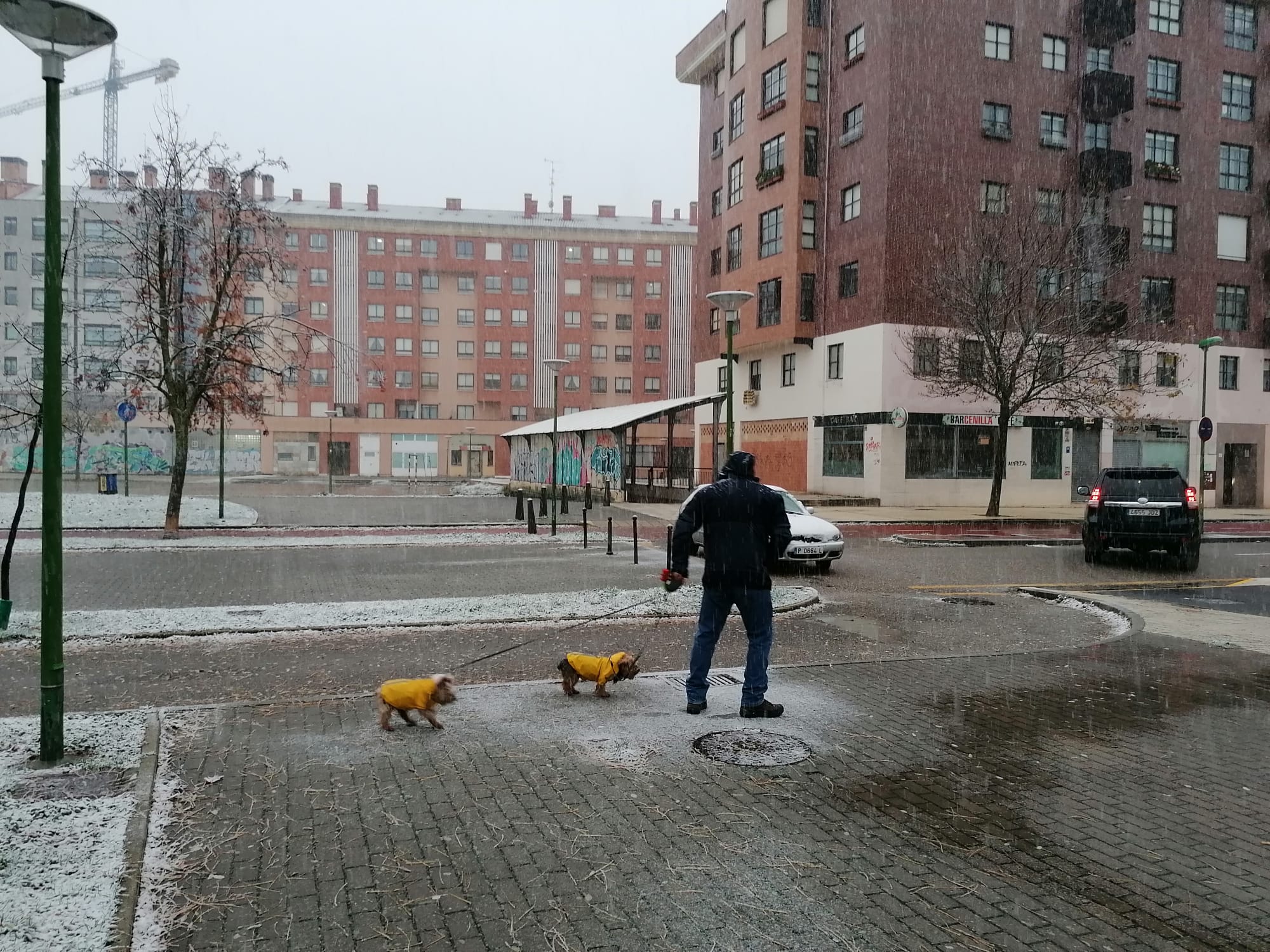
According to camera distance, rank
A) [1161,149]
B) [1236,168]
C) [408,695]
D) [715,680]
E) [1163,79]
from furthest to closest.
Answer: [1236,168], [1161,149], [1163,79], [715,680], [408,695]

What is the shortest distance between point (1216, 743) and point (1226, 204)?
128ft

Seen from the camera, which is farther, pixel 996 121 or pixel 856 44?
pixel 856 44

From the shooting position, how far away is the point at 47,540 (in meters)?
4.88

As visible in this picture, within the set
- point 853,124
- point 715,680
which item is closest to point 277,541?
point 715,680

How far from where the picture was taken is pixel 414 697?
5449 millimetres

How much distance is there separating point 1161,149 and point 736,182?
54.3ft

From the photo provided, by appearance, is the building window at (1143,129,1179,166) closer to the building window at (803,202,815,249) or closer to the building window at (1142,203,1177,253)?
the building window at (1142,203,1177,253)

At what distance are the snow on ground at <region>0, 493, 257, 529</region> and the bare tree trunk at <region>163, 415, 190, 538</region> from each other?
1399 millimetres

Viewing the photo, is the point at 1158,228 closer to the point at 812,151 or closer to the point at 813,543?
the point at 812,151

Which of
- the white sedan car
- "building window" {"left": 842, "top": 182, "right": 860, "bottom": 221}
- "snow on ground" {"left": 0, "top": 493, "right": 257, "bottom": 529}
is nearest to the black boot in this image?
the white sedan car

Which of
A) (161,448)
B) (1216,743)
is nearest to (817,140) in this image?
(1216,743)

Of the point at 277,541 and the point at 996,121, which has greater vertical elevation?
the point at 996,121

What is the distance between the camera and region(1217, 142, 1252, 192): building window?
3659 cm

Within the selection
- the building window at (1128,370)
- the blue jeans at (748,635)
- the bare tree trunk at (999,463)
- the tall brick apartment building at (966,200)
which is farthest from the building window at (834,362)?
the blue jeans at (748,635)
